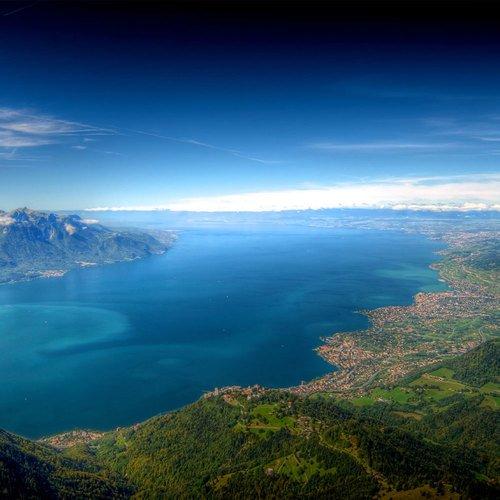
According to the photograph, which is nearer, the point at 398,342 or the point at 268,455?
the point at 268,455

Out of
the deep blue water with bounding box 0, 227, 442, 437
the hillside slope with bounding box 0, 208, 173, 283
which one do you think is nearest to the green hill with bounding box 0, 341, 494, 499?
the deep blue water with bounding box 0, 227, 442, 437


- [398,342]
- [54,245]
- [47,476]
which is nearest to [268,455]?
[47,476]

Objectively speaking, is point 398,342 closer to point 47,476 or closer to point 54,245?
point 47,476

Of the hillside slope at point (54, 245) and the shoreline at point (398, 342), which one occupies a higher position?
the hillside slope at point (54, 245)

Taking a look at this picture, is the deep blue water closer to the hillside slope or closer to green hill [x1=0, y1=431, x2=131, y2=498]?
green hill [x1=0, y1=431, x2=131, y2=498]

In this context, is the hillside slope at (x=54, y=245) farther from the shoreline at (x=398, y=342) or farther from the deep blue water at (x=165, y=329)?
the shoreline at (x=398, y=342)

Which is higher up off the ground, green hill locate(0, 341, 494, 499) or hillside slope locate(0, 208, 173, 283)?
hillside slope locate(0, 208, 173, 283)

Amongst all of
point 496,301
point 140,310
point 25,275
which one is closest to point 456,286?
point 496,301

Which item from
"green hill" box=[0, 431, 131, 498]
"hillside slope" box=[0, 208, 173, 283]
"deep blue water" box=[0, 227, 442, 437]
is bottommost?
"deep blue water" box=[0, 227, 442, 437]

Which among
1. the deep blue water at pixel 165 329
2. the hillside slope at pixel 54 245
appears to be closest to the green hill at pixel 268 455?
the deep blue water at pixel 165 329
